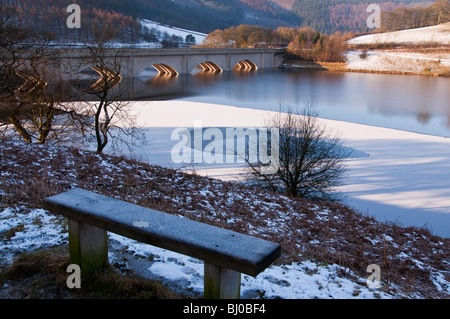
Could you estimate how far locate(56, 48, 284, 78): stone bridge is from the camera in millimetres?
43775

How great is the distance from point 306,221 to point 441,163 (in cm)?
924

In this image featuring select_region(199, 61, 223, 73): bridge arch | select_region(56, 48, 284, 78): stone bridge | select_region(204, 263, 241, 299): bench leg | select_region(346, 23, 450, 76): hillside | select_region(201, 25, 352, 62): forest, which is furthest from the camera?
select_region(201, 25, 352, 62): forest

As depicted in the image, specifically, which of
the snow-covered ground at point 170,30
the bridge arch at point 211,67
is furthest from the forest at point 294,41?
the snow-covered ground at point 170,30

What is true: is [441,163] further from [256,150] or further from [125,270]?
[125,270]

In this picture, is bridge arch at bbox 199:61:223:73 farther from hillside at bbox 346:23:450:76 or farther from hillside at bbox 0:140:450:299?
hillside at bbox 0:140:450:299

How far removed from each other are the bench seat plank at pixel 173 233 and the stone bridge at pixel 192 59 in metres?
34.6

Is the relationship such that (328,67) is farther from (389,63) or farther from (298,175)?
(298,175)

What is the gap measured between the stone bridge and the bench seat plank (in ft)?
113

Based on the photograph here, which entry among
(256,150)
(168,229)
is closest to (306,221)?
(168,229)

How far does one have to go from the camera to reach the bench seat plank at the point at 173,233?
2225mm

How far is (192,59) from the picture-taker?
172 ft

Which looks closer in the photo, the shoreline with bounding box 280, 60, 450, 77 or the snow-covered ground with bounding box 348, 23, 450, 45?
the shoreline with bounding box 280, 60, 450, 77

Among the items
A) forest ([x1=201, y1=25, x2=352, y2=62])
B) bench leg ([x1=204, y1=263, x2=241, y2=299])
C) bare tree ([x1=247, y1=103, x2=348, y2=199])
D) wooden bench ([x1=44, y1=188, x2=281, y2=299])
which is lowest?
bare tree ([x1=247, y1=103, x2=348, y2=199])

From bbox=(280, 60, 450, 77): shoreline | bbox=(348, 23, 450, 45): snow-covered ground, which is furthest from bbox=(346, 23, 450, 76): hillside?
bbox=(280, 60, 450, 77): shoreline
